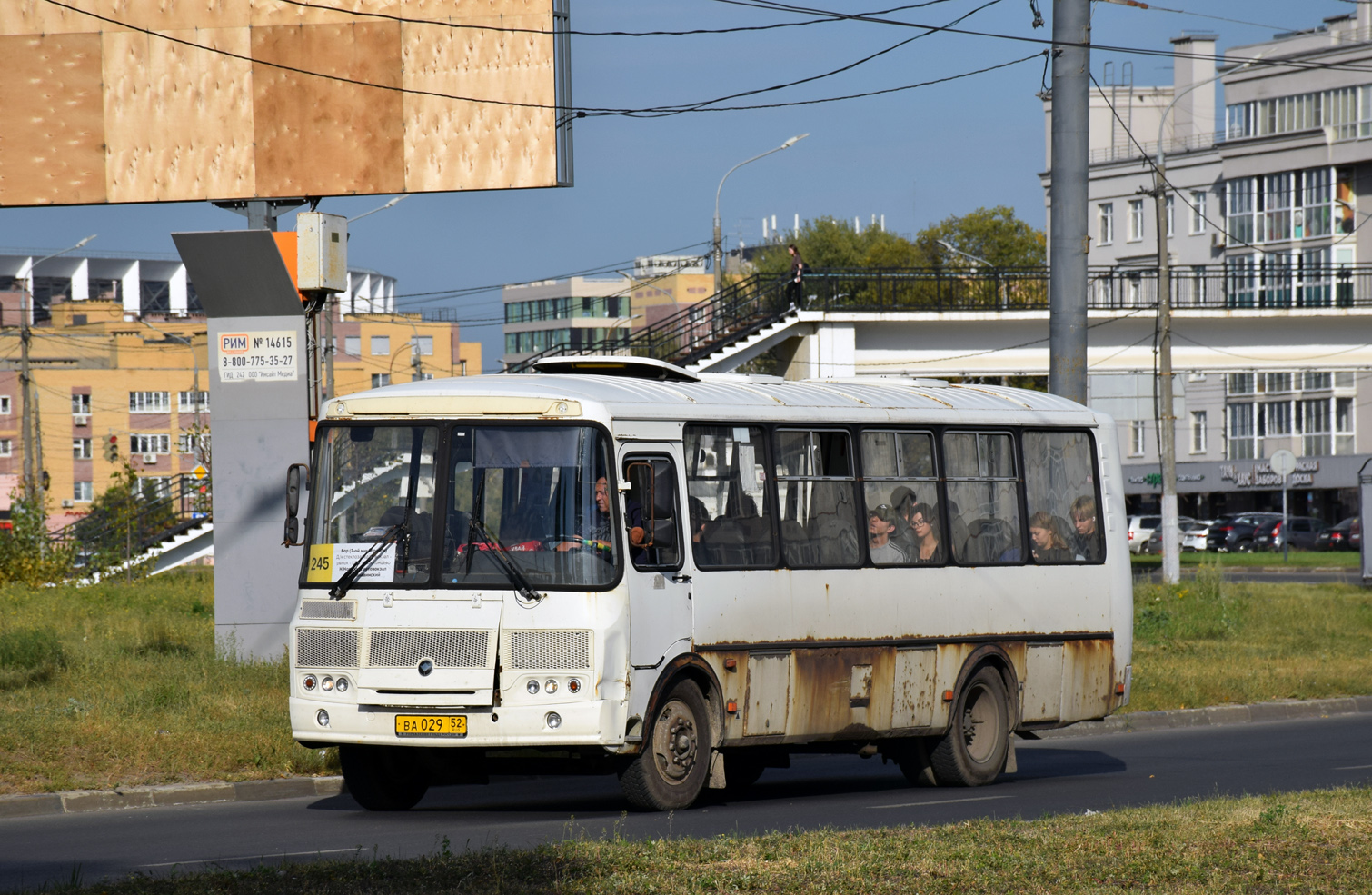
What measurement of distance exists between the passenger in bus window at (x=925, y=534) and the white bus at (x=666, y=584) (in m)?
0.02

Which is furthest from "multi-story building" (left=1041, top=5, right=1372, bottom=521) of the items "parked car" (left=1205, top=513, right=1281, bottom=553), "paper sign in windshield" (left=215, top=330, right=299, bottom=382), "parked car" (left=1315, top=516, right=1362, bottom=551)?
"paper sign in windshield" (left=215, top=330, right=299, bottom=382)

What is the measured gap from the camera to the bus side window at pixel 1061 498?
583 inches

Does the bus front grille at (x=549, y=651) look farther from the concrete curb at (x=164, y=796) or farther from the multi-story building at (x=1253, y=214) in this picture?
the multi-story building at (x=1253, y=214)

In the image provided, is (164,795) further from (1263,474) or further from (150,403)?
(150,403)

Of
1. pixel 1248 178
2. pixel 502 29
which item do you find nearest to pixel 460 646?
pixel 502 29

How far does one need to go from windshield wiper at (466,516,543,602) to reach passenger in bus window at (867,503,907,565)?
3.25 metres

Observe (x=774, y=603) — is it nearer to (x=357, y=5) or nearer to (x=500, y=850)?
(x=500, y=850)

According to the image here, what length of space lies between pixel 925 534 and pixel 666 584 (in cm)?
295

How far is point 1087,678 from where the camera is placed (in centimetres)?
1492

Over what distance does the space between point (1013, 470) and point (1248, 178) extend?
72296mm

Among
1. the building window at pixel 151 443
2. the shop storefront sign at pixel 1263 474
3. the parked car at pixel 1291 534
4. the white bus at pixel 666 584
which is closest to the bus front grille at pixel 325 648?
the white bus at pixel 666 584

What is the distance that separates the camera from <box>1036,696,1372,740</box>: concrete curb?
18719mm

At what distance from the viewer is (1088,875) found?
8266 millimetres

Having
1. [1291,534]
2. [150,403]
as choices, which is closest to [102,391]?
→ [150,403]
